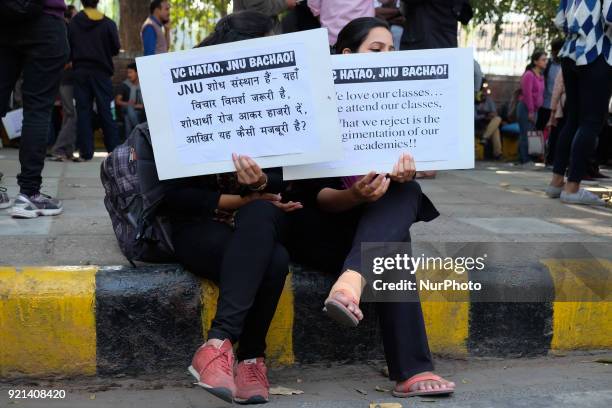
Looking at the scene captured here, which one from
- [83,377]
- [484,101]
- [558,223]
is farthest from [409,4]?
[484,101]

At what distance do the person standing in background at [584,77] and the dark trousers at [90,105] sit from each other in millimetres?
4679

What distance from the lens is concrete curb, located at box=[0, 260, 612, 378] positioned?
3.25m

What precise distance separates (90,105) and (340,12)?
13.5 feet

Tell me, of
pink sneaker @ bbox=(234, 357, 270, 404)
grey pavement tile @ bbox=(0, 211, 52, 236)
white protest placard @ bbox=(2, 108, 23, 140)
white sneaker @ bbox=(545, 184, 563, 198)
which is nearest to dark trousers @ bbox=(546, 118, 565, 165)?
A: white sneaker @ bbox=(545, 184, 563, 198)

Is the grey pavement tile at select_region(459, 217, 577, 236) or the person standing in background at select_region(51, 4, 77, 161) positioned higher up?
the person standing in background at select_region(51, 4, 77, 161)

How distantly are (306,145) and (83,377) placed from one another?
124 cm

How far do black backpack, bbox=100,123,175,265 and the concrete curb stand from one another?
93 millimetres

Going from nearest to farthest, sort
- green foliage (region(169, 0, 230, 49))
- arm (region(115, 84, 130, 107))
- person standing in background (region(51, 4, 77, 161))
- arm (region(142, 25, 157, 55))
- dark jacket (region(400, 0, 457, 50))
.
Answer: dark jacket (region(400, 0, 457, 50))
person standing in background (region(51, 4, 77, 161))
arm (region(142, 25, 157, 55))
arm (region(115, 84, 130, 107))
green foliage (region(169, 0, 230, 49))

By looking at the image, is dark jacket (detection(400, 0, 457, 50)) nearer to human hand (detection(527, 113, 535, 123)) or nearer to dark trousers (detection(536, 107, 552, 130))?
dark trousers (detection(536, 107, 552, 130))

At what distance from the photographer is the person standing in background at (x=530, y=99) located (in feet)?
40.3

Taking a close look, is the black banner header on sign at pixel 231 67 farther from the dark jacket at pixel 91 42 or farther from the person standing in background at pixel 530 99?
the person standing in background at pixel 530 99

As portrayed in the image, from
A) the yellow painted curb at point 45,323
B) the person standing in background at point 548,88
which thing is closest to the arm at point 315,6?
the yellow painted curb at point 45,323

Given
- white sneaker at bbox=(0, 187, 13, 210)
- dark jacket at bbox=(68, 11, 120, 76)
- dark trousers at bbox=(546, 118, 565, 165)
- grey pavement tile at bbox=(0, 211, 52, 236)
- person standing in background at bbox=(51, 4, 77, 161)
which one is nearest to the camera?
grey pavement tile at bbox=(0, 211, 52, 236)

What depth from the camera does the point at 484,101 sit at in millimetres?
13086
